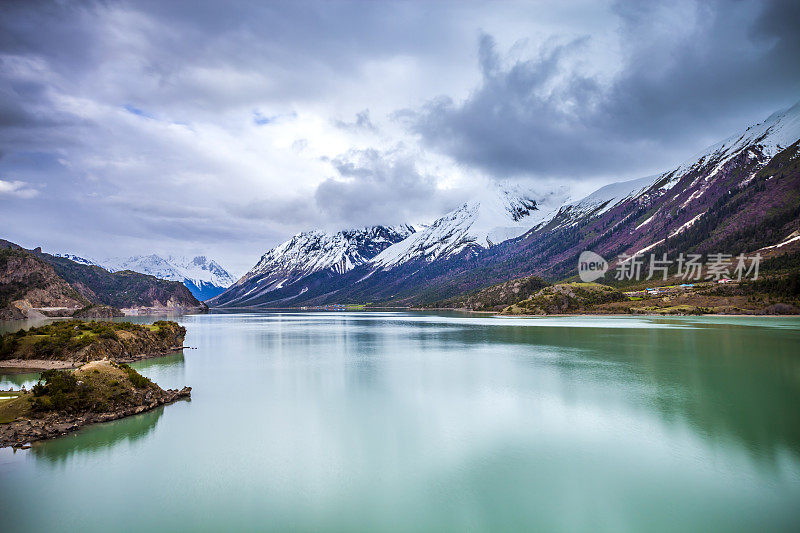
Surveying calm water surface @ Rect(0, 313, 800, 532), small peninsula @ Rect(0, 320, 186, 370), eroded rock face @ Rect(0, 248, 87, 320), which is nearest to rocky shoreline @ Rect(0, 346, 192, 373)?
small peninsula @ Rect(0, 320, 186, 370)

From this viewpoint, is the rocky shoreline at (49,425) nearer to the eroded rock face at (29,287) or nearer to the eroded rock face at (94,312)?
the eroded rock face at (94,312)

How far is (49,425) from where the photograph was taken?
23.0 meters

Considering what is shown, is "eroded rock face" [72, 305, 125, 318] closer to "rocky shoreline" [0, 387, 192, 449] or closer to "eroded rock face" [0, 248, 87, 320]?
"eroded rock face" [0, 248, 87, 320]

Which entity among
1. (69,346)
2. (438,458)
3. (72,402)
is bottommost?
(438,458)

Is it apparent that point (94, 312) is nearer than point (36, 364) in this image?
No

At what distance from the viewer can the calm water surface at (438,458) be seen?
14406 mm

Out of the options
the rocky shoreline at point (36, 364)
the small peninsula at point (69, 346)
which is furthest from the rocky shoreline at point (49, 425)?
the rocky shoreline at point (36, 364)

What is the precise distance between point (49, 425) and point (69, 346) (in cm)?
2682

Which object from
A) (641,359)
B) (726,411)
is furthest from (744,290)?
(726,411)

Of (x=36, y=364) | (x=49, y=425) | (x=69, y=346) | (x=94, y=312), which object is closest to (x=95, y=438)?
(x=49, y=425)

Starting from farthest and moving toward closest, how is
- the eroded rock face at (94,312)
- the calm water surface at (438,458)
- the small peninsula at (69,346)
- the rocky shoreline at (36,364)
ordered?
the eroded rock face at (94,312), the small peninsula at (69,346), the rocky shoreline at (36,364), the calm water surface at (438,458)

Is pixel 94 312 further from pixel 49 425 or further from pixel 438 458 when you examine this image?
pixel 438 458

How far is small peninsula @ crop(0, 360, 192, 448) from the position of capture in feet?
73.7

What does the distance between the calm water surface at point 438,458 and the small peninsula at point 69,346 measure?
251 inches
